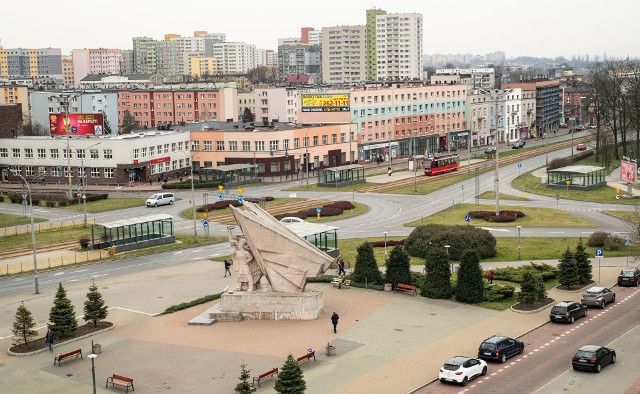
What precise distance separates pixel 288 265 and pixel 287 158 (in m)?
79.4

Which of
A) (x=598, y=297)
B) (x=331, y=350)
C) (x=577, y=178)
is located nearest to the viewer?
(x=331, y=350)

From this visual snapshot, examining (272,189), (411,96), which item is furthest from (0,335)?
(411,96)

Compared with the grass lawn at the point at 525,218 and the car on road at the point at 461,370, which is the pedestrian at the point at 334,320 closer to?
the car on road at the point at 461,370

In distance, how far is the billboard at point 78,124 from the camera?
12225 centimetres

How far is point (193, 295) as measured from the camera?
57625 mm

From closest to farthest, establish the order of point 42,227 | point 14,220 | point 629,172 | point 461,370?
point 461,370
point 42,227
point 14,220
point 629,172

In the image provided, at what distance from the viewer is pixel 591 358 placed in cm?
3966

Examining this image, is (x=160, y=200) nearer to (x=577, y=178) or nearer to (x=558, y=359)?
(x=577, y=178)

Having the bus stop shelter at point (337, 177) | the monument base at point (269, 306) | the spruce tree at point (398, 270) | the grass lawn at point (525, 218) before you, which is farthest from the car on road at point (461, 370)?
the bus stop shelter at point (337, 177)

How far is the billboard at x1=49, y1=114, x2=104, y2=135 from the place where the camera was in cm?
12225

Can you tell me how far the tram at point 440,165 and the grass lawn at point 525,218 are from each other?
31835 mm

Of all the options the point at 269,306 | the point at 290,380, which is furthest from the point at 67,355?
the point at 290,380

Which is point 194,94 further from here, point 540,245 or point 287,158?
point 540,245

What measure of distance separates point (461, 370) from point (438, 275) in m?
15.6
